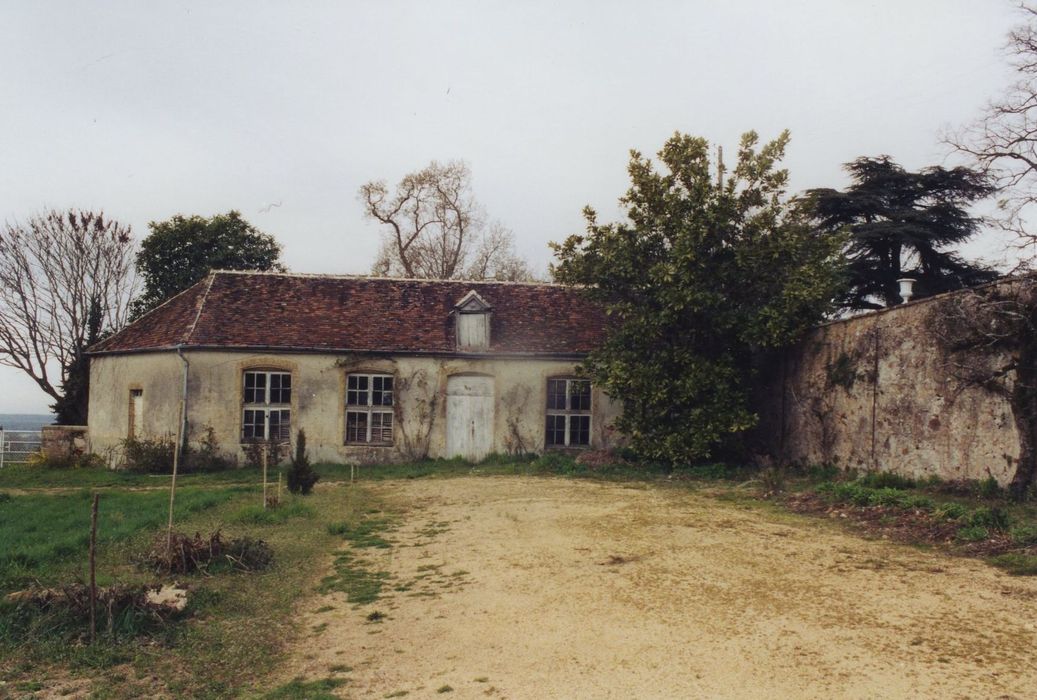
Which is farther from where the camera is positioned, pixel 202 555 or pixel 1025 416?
pixel 1025 416

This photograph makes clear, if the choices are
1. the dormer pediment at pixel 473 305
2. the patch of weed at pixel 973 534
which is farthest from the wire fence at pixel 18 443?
the patch of weed at pixel 973 534

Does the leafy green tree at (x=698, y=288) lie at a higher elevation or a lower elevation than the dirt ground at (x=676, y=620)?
higher

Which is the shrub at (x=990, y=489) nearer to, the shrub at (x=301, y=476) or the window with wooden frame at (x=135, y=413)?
the shrub at (x=301, y=476)

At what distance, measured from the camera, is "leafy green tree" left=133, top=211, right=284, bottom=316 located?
98.4ft

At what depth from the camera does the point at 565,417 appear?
20344mm

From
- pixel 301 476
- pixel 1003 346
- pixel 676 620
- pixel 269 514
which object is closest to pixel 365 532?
pixel 269 514

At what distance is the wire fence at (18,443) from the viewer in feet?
72.3

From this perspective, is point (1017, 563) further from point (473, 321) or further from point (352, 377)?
point (352, 377)

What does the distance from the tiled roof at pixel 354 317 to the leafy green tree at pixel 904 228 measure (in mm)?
12992

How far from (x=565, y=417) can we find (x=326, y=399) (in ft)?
21.2

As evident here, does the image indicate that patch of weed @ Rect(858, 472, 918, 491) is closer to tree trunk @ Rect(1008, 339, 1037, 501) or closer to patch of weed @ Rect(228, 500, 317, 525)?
tree trunk @ Rect(1008, 339, 1037, 501)

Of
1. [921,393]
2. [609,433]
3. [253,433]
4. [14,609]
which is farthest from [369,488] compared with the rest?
[921,393]

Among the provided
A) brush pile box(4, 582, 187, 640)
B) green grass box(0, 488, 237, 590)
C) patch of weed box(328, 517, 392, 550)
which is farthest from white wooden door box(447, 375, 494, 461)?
brush pile box(4, 582, 187, 640)

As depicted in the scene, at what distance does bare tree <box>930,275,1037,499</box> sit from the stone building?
9.25m
